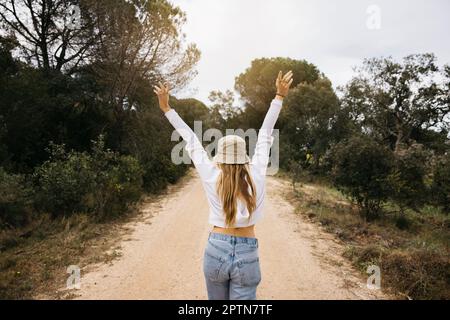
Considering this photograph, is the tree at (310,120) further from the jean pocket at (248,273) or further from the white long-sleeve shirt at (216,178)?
the jean pocket at (248,273)

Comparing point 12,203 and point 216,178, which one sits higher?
point 216,178

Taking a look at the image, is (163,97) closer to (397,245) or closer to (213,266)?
(213,266)

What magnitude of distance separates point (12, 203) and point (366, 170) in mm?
8805

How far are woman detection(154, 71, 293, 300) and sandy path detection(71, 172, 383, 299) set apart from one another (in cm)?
246

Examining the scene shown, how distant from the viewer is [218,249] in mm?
1957

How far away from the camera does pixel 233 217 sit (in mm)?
1950

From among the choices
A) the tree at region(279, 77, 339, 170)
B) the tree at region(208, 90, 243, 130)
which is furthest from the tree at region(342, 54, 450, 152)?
the tree at region(208, 90, 243, 130)

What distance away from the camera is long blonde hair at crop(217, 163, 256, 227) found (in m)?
1.91

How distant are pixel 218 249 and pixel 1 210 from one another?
6.22 meters

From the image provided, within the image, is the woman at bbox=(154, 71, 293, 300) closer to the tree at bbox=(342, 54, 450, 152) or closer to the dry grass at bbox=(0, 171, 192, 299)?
the dry grass at bbox=(0, 171, 192, 299)

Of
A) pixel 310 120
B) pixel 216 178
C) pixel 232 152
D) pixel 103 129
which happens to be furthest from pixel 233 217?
pixel 310 120
